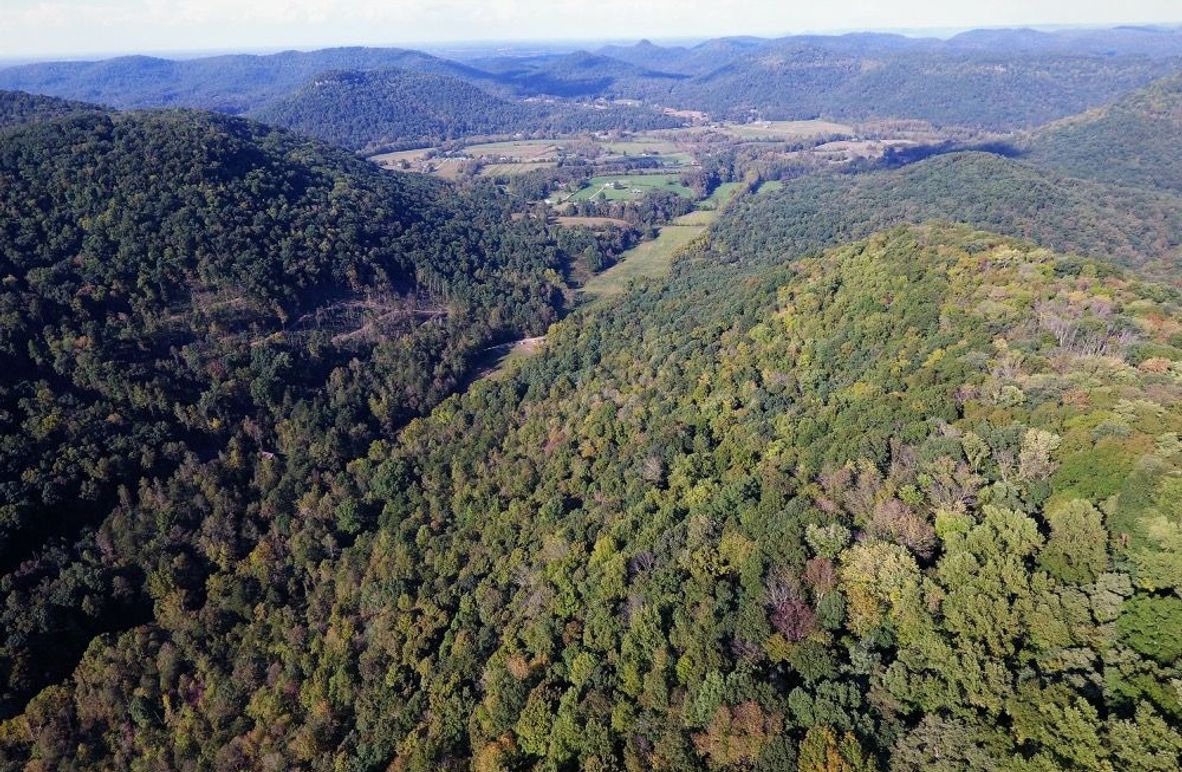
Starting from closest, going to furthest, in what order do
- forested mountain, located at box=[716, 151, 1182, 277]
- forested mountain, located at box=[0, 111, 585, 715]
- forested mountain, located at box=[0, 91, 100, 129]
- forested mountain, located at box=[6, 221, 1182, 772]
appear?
1. forested mountain, located at box=[6, 221, 1182, 772]
2. forested mountain, located at box=[0, 111, 585, 715]
3. forested mountain, located at box=[716, 151, 1182, 277]
4. forested mountain, located at box=[0, 91, 100, 129]

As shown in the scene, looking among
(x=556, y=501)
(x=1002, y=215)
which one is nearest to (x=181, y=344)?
(x=556, y=501)

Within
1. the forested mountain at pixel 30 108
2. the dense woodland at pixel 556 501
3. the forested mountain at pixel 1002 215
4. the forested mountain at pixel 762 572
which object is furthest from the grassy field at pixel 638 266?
the forested mountain at pixel 30 108

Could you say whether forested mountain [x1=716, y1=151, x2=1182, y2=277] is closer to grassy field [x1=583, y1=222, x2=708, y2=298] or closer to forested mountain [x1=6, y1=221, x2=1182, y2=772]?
grassy field [x1=583, y1=222, x2=708, y2=298]

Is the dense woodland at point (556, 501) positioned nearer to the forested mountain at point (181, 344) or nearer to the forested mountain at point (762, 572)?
the forested mountain at point (762, 572)

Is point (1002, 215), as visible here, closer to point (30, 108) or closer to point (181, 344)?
point (181, 344)

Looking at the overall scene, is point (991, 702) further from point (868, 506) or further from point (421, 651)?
point (421, 651)

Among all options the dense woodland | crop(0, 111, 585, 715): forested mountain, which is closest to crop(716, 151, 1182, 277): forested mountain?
the dense woodland
